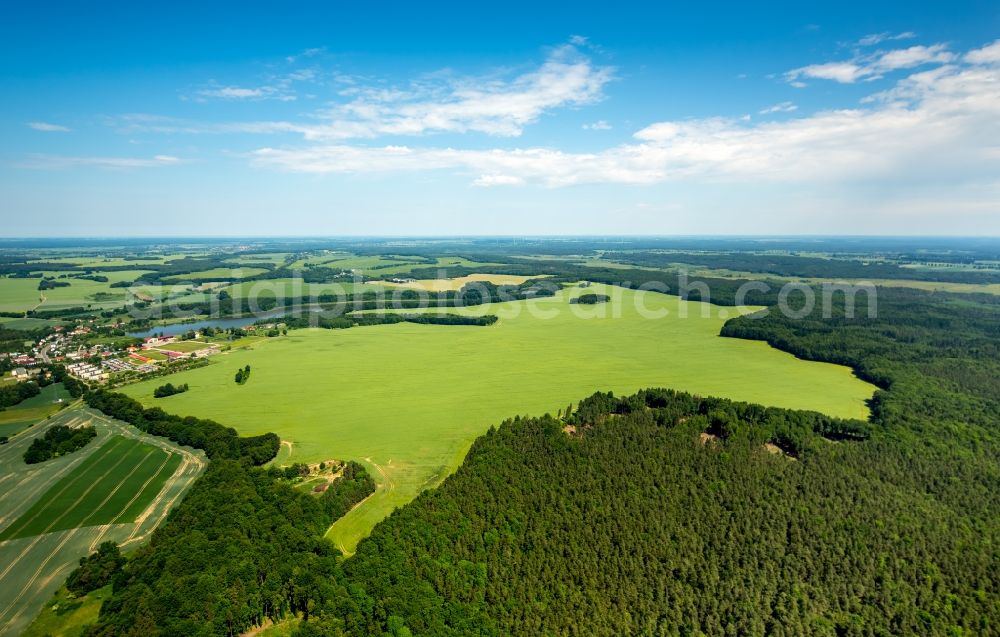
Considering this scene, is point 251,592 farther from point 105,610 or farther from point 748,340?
point 748,340

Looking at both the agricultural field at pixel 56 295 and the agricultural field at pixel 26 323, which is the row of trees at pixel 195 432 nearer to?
the agricultural field at pixel 26 323

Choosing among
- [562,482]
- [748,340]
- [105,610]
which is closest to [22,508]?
[105,610]

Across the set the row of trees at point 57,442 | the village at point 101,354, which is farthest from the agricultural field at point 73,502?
the village at point 101,354

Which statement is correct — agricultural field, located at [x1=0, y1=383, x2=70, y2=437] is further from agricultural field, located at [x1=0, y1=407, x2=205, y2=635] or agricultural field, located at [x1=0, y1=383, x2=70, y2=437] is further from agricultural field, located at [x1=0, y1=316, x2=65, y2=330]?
agricultural field, located at [x1=0, y1=316, x2=65, y2=330]

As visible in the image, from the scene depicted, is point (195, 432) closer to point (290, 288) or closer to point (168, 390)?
point (168, 390)

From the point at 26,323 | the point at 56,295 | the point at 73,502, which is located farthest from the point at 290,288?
the point at 73,502
